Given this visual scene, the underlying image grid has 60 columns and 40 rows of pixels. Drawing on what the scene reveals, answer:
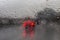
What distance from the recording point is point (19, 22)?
11.6m

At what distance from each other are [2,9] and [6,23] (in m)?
1.52

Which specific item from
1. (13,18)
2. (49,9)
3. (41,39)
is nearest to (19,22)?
(13,18)

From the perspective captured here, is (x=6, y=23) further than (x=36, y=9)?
No

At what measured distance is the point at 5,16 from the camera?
40.1 ft

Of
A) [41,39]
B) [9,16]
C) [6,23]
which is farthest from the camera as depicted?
[9,16]

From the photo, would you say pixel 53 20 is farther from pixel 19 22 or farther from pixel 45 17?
pixel 19 22

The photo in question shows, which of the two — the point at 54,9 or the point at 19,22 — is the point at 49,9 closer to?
the point at 54,9

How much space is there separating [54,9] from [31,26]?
13.4 feet

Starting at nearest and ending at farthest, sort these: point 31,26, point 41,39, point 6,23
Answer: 1. point 41,39
2. point 31,26
3. point 6,23

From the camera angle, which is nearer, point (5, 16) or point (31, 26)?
point (31, 26)

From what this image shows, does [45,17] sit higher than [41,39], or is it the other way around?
[41,39]

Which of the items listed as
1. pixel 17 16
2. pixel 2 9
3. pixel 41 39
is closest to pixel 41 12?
pixel 17 16

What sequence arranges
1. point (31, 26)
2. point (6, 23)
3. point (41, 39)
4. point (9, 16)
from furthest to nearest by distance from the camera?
point (9, 16)
point (6, 23)
point (31, 26)
point (41, 39)

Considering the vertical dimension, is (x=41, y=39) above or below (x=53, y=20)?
above
